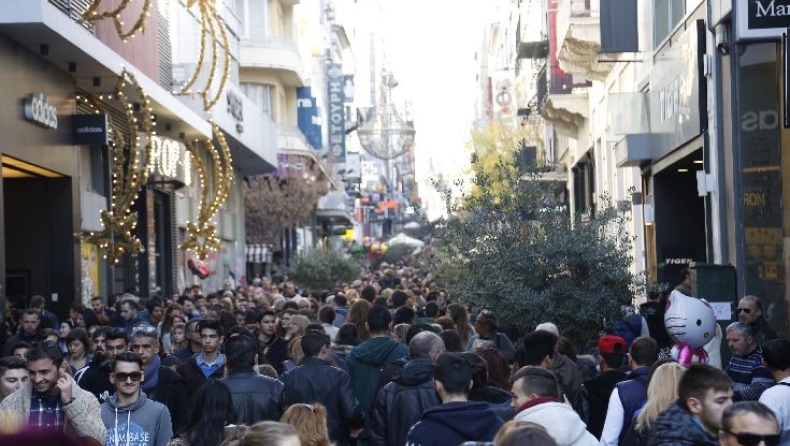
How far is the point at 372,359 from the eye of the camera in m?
11.6

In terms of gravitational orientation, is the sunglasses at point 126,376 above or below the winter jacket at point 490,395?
above

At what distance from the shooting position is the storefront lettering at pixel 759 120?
53.5 feet

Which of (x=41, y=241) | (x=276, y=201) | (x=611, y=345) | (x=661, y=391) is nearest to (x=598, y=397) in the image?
(x=611, y=345)

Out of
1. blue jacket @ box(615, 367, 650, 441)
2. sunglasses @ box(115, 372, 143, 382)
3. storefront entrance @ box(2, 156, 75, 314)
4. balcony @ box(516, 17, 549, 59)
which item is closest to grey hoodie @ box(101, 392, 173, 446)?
sunglasses @ box(115, 372, 143, 382)

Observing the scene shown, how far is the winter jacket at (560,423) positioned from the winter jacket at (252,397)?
2.99m

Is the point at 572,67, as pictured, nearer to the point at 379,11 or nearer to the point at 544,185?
the point at 544,185

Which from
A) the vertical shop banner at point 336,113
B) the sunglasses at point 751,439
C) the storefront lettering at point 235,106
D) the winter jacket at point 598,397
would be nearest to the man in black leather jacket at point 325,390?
the winter jacket at point 598,397

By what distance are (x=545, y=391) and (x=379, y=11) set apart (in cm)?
17520

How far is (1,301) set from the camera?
63.9ft

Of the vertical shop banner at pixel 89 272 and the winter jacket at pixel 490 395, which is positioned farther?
the vertical shop banner at pixel 89 272

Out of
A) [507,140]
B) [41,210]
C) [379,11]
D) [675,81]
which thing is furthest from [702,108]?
[379,11]

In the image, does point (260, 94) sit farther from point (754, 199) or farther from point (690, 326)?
point (690, 326)

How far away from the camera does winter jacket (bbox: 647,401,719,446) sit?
20.7 feet

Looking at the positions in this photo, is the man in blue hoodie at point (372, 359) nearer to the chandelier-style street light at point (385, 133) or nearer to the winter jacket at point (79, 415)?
the winter jacket at point (79, 415)
